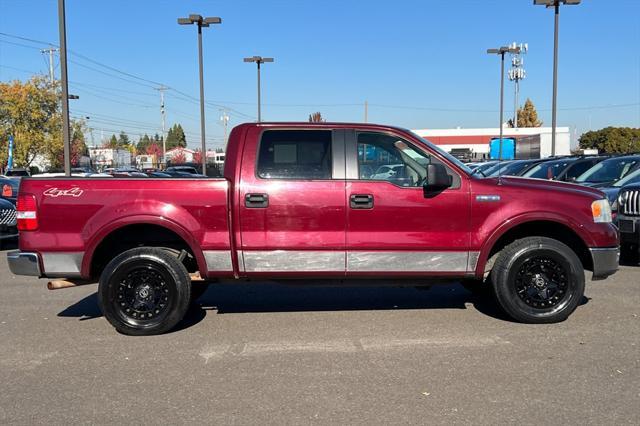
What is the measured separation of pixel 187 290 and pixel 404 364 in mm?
2206

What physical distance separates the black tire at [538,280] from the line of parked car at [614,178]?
100cm

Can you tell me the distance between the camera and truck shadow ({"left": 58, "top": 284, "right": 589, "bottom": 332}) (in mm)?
6332

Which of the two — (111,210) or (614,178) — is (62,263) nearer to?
(111,210)

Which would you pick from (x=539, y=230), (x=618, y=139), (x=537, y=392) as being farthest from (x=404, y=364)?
(x=618, y=139)

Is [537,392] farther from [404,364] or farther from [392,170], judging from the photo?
[392,170]

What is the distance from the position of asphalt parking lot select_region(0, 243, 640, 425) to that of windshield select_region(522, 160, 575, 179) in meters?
7.11

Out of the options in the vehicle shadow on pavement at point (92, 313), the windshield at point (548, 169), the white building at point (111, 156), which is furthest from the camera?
the white building at point (111, 156)

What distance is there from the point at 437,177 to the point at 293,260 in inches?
62.5

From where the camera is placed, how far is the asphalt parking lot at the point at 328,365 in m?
3.74

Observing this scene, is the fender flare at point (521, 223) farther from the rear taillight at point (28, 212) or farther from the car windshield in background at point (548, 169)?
the car windshield in background at point (548, 169)

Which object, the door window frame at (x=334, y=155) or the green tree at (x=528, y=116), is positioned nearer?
the door window frame at (x=334, y=155)

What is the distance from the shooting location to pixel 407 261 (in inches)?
216

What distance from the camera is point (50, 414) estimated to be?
375 cm

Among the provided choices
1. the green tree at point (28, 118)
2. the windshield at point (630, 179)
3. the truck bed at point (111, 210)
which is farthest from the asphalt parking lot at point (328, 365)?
the green tree at point (28, 118)
